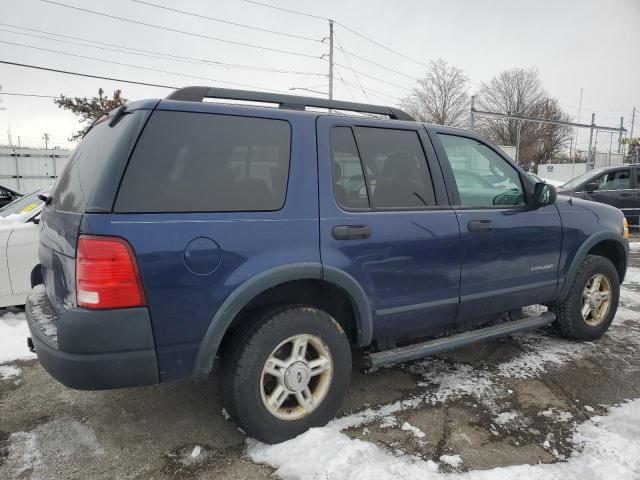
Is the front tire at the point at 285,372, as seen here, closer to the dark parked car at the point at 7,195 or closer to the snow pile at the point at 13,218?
the snow pile at the point at 13,218

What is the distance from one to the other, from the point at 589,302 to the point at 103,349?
13.4ft

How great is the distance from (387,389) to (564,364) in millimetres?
1608

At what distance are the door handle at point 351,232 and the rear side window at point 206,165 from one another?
37cm

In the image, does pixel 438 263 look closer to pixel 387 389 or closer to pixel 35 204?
pixel 387 389

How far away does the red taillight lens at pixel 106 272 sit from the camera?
6.77 feet

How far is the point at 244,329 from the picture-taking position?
8.16 ft

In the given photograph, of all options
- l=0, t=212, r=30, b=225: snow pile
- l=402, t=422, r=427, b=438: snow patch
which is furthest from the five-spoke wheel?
l=0, t=212, r=30, b=225: snow pile

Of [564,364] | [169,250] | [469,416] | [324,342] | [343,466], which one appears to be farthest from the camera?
[564,364]

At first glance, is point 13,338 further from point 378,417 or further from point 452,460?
point 452,460

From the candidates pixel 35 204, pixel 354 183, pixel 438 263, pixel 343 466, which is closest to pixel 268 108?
pixel 354 183

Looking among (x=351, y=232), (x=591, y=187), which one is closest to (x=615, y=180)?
(x=591, y=187)

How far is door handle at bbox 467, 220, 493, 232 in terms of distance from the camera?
3191 mm

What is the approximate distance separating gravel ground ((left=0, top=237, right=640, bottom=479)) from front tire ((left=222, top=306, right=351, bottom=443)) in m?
0.22

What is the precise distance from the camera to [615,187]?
11.2 m
